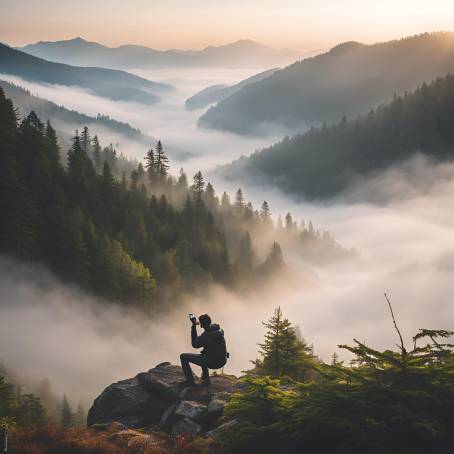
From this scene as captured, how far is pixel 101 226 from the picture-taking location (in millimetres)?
82750

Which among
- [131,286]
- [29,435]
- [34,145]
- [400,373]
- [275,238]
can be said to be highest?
[275,238]

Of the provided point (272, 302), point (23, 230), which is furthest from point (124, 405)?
point (272, 302)

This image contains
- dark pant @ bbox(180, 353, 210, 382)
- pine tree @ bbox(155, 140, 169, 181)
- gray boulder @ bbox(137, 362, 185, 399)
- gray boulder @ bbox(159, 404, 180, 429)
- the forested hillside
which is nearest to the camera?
gray boulder @ bbox(159, 404, 180, 429)

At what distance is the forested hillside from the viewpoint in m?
66.4

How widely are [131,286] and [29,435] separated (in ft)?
231

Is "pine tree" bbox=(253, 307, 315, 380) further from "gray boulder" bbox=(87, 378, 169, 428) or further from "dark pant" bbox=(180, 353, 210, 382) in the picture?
"dark pant" bbox=(180, 353, 210, 382)

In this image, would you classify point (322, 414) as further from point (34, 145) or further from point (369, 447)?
point (34, 145)

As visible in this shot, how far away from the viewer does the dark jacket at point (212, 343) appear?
1481cm

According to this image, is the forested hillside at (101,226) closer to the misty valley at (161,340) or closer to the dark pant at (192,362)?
the misty valley at (161,340)

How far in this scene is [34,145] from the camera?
7625cm

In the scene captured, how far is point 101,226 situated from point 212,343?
7173 centimetres

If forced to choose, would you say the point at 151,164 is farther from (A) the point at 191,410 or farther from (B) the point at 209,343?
(A) the point at 191,410

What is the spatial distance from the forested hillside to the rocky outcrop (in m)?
49.6

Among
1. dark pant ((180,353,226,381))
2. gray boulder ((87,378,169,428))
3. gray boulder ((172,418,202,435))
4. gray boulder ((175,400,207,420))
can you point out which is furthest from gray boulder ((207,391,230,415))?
gray boulder ((87,378,169,428))
